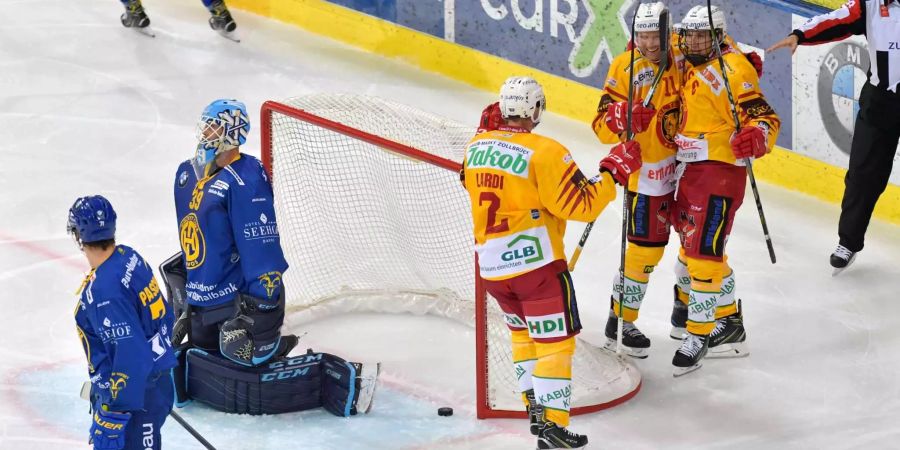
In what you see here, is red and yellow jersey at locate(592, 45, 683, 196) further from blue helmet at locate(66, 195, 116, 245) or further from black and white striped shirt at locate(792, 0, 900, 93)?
blue helmet at locate(66, 195, 116, 245)

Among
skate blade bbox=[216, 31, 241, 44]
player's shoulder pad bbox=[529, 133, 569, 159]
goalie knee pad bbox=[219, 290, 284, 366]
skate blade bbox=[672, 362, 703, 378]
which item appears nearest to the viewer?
player's shoulder pad bbox=[529, 133, 569, 159]

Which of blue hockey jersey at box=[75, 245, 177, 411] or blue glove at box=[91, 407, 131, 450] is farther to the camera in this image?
blue glove at box=[91, 407, 131, 450]

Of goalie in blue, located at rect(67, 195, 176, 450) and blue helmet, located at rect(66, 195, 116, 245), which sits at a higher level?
blue helmet, located at rect(66, 195, 116, 245)

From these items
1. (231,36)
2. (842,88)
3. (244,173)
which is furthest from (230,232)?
(231,36)

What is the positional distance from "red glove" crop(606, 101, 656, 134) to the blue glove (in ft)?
7.12

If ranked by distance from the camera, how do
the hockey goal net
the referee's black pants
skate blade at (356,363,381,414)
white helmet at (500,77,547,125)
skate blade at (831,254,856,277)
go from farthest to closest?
skate blade at (831,254,856,277) → the referee's black pants → the hockey goal net → skate blade at (356,363,381,414) → white helmet at (500,77,547,125)

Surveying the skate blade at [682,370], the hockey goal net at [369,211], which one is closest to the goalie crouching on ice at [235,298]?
the hockey goal net at [369,211]

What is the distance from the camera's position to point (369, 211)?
6.66m

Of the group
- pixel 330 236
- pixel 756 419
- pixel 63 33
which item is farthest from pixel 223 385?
pixel 63 33

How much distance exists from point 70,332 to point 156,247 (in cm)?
90

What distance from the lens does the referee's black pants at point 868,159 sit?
264 inches

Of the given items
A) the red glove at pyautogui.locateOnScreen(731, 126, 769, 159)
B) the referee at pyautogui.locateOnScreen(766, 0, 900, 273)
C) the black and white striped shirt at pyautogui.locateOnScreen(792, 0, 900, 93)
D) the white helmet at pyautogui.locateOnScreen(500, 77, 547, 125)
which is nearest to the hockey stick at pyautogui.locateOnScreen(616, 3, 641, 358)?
the red glove at pyautogui.locateOnScreen(731, 126, 769, 159)

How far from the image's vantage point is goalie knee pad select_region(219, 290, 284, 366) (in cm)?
563

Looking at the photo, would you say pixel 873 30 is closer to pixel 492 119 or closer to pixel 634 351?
pixel 634 351
